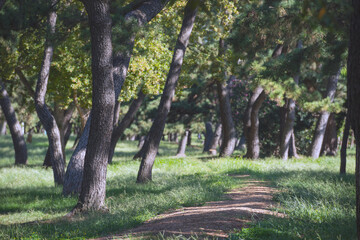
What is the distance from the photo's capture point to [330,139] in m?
20.9

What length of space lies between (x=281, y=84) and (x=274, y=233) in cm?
897

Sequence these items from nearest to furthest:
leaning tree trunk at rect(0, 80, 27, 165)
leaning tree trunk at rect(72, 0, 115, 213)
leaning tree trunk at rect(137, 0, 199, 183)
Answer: leaning tree trunk at rect(72, 0, 115, 213)
leaning tree trunk at rect(137, 0, 199, 183)
leaning tree trunk at rect(0, 80, 27, 165)

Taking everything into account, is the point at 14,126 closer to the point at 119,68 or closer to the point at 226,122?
the point at 226,122

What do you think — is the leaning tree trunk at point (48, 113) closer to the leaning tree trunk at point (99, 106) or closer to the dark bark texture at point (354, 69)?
the leaning tree trunk at point (99, 106)

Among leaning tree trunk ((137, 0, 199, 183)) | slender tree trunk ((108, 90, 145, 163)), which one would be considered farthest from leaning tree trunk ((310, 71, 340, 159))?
leaning tree trunk ((137, 0, 199, 183))

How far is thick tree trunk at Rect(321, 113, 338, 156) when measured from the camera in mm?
20594

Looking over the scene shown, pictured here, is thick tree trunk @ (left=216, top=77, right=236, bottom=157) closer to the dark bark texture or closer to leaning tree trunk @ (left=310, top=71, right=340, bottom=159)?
leaning tree trunk @ (left=310, top=71, right=340, bottom=159)

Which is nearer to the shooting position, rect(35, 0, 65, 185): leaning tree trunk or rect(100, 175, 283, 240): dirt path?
rect(100, 175, 283, 240): dirt path

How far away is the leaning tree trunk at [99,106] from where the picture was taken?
273 inches

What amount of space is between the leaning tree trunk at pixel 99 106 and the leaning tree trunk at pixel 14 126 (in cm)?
1049

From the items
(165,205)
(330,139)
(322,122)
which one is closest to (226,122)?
(322,122)

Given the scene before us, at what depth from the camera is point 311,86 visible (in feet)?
65.5

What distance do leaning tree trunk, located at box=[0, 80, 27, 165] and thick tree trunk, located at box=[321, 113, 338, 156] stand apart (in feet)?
52.9

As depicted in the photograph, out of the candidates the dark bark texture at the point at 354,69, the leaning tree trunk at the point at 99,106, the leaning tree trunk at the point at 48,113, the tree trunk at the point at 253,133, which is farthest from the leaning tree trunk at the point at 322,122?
the dark bark texture at the point at 354,69
